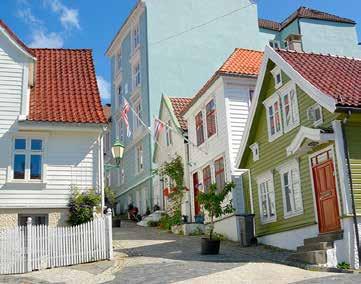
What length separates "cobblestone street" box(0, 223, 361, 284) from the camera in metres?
14.3

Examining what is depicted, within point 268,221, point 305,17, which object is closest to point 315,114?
point 268,221

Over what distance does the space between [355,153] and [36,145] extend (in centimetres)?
1104

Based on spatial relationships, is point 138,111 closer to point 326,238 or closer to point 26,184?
point 26,184

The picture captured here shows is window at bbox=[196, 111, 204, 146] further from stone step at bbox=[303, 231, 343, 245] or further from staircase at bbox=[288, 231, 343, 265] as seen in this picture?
staircase at bbox=[288, 231, 343, 265]

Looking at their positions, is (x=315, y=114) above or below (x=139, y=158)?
below

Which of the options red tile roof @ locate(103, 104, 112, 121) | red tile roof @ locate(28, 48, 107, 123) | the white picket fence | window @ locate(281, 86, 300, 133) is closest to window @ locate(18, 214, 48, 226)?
the white picket fence

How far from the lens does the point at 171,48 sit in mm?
37469

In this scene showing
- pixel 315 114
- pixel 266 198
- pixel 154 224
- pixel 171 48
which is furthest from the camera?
pixel 171 48

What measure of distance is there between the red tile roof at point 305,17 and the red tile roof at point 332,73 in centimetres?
2231

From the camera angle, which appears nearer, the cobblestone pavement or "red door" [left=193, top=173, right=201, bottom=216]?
the cobblestone pavement

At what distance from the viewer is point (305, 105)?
18.7 meters

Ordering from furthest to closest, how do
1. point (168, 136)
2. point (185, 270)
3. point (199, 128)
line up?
point (168, 136) < point (199, 128) < point (185, 270)

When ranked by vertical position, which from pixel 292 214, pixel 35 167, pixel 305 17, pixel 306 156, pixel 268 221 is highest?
pixel 305 17

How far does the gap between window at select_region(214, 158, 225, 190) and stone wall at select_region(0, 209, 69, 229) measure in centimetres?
787
